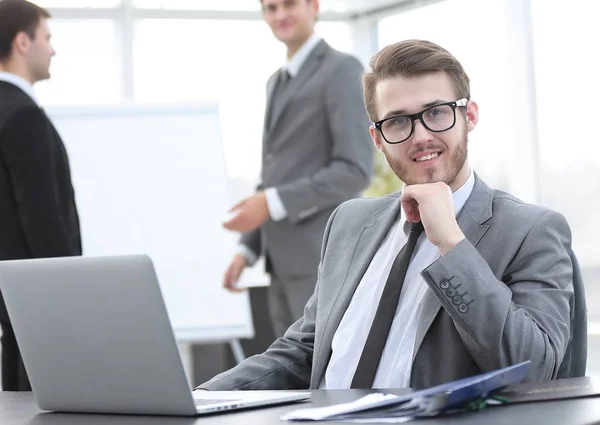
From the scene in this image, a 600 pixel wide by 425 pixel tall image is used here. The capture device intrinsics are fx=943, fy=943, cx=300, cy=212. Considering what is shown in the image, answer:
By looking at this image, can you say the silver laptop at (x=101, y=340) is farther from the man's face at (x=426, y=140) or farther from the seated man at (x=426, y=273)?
the man's face at (x=426, y=140)

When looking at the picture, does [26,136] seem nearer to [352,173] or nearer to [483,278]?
[352,173]

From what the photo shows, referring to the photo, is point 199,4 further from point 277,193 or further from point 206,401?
point 206,401

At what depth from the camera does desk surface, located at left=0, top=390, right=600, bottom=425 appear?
1062 mm

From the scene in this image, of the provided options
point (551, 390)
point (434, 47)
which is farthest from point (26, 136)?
point (551, 390)

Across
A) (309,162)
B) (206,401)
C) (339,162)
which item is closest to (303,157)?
(309,162)

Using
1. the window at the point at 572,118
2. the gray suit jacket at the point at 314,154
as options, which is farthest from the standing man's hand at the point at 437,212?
the window at the point at 572,118

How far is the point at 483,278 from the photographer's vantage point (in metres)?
1.49

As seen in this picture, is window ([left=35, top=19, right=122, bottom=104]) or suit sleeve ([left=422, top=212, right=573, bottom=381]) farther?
window ([left=35, top=19, right=122, bottom=104])

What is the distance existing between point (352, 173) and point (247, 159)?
4.07 metres

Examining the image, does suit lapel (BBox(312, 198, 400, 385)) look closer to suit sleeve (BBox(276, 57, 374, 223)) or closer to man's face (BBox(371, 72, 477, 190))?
man's face (BBox(371, 72, 477, 190))

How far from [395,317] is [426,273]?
0.66 feet

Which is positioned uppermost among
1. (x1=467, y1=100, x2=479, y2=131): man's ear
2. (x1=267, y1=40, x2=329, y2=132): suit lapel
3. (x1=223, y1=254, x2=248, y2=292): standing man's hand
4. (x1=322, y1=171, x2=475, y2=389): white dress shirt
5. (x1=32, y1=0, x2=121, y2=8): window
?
(x1=32, y1=0, x2=121, y2=8): window

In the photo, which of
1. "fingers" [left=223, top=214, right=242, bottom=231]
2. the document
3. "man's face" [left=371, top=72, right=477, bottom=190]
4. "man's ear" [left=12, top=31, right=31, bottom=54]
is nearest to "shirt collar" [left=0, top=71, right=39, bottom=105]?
"man's ear" [left=12, top=31, right=31, bottom=54]

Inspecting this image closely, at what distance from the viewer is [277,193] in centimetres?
340
